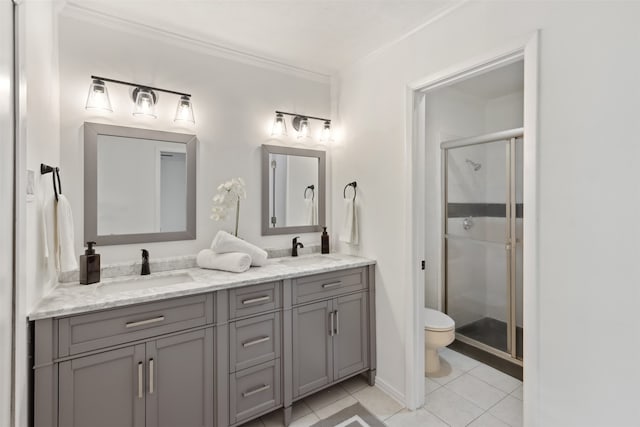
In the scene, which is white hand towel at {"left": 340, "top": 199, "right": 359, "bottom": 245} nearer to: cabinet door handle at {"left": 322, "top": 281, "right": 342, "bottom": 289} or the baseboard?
cabinet door handle at {"left": 322, "top": 281, "right": 342, "bottom": 289}

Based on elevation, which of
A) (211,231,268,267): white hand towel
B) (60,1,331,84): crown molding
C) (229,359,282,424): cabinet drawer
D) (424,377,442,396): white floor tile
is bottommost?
(424,377,442,396): white floor tile

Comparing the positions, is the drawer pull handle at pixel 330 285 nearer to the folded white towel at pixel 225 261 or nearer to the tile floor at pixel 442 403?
the folded white towel at pixel 225 261

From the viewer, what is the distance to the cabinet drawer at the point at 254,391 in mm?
1713

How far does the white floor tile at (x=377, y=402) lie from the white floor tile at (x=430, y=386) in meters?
0.28

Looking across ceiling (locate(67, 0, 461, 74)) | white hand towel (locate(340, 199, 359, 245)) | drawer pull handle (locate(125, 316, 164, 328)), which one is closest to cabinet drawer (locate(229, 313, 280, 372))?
drawer pull handle (locate(125, 316, 164, 328))

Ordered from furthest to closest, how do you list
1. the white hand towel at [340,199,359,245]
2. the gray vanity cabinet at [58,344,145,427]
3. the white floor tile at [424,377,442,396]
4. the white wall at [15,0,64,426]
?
the white hand towel at [340,199,359,245] < the white floor tile at [424,377,442,396] < the gray vanity cabinet at [58,344,145,427] < the white wall at [15,0,64,426]

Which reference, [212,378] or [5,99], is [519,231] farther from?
[5,99]

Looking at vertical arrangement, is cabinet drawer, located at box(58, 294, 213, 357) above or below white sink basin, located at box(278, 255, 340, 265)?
below

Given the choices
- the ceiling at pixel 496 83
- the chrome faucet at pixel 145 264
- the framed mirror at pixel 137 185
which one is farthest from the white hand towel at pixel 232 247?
the ceiling at pixel 496 83

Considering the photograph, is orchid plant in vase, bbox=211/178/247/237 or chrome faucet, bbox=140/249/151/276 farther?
orchid plant in vase, bbox=211/178/247/237

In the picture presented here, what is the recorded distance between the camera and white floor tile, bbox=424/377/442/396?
2.21 metres

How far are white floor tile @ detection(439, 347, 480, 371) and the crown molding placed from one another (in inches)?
104

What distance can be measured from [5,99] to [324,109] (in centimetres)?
212

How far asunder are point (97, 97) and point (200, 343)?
153 cm
